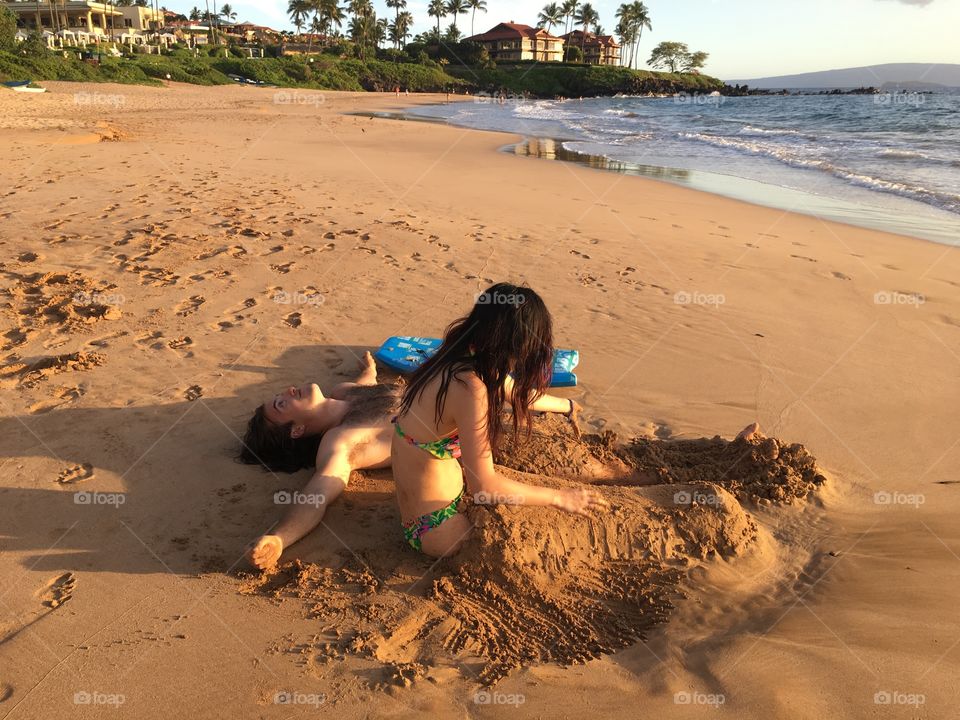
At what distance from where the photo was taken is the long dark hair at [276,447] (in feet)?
12.0

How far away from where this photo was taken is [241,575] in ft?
9.47

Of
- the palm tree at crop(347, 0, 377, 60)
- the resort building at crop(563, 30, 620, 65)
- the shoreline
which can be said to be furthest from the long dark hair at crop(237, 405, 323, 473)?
the resort building at crop(563, 30, 620, 65)

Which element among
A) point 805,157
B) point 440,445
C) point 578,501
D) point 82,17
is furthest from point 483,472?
point 82,17

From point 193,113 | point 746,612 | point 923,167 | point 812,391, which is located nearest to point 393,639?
point 746,612

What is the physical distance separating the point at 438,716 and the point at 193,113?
2624cm

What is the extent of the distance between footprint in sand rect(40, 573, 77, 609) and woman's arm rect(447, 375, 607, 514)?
173 cm

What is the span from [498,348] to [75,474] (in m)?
2.55

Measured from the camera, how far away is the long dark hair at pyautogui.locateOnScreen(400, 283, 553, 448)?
2.53 metres

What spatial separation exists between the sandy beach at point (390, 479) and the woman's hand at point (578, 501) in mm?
100

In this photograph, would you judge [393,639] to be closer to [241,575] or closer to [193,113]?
[241,575]

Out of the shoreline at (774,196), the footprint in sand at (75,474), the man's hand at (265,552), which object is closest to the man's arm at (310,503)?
the man's hand at (265,552)

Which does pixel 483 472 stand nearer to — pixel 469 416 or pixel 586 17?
pixel 469 416

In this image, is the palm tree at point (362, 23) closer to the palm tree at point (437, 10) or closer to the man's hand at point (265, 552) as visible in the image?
the palm tree at point (437, 10)

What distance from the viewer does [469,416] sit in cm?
261
